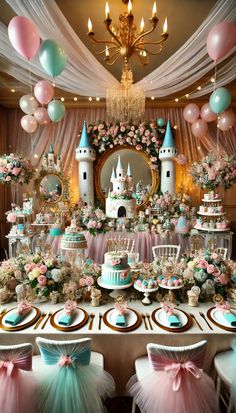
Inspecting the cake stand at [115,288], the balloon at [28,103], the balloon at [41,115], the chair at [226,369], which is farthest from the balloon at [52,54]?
the chair at [226,369]

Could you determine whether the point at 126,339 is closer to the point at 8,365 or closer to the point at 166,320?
the point at 166,320

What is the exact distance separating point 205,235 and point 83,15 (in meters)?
3.83

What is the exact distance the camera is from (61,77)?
3.32m

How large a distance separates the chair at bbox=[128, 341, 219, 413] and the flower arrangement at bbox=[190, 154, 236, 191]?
11.1ft

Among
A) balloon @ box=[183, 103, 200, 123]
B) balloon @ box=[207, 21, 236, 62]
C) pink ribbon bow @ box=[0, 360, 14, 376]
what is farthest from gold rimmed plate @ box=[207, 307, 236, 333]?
balloon @ box=[183, 103, 200, 123]

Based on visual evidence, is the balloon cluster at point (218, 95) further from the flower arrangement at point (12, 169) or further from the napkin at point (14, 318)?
the flower arrangement at point (12, 169)

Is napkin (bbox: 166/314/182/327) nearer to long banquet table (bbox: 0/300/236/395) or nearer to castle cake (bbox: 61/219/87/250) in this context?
long banquet table (bbox: 0/300/236/395)

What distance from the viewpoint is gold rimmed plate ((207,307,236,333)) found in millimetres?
1687

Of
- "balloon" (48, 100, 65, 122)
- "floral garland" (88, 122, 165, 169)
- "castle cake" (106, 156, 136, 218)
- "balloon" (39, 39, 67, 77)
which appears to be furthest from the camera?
"floral garland" (88, 122, 165, 169)

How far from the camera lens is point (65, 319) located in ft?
5.63

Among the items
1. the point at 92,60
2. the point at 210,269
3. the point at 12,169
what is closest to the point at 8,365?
the point at 210,269

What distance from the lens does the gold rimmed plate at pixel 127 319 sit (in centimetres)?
166

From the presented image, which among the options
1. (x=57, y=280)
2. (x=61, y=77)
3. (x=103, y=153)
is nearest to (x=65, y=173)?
(x=103, y=153)

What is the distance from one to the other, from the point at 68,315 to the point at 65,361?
387 mm
